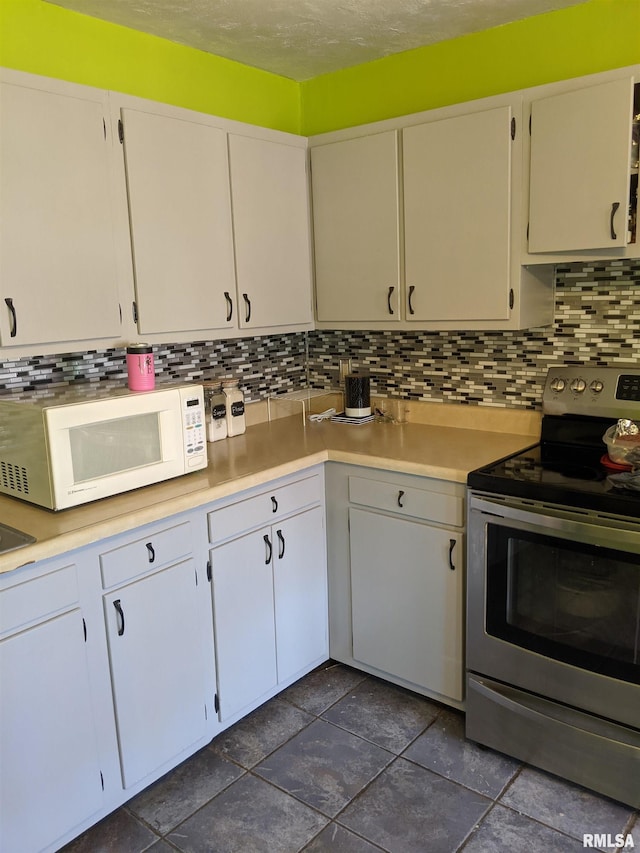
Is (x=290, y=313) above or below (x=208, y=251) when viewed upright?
below

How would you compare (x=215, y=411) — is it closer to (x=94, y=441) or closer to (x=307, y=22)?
(x=94, y=441)

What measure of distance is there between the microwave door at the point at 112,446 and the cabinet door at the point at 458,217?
110cm

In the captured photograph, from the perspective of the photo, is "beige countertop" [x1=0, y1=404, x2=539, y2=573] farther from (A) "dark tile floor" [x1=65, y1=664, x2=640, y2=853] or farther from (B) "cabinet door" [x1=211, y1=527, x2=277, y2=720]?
(A) "dark tile floor" [x1=65, y1=664, x2=640, y2=853]

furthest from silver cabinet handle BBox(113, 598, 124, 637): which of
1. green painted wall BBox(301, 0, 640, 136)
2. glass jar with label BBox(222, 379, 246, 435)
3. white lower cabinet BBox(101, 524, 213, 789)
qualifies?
green painted wall BBox(301, 0, 640, 136)

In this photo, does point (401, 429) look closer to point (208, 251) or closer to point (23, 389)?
point (208, 251)

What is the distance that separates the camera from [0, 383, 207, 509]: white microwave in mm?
1821

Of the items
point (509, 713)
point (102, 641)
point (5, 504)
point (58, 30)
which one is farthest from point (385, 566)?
point (58, 30)

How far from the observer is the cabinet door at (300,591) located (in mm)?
2439

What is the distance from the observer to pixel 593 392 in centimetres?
233

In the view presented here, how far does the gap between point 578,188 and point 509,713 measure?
1.69 m

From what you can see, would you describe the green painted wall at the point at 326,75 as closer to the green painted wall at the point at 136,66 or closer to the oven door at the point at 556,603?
the green painted wall at the point at 136,66

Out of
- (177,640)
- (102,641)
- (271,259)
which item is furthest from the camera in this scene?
(271,259)

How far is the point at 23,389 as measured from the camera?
7.20 feet

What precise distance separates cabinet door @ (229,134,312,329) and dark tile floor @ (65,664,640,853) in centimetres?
156
